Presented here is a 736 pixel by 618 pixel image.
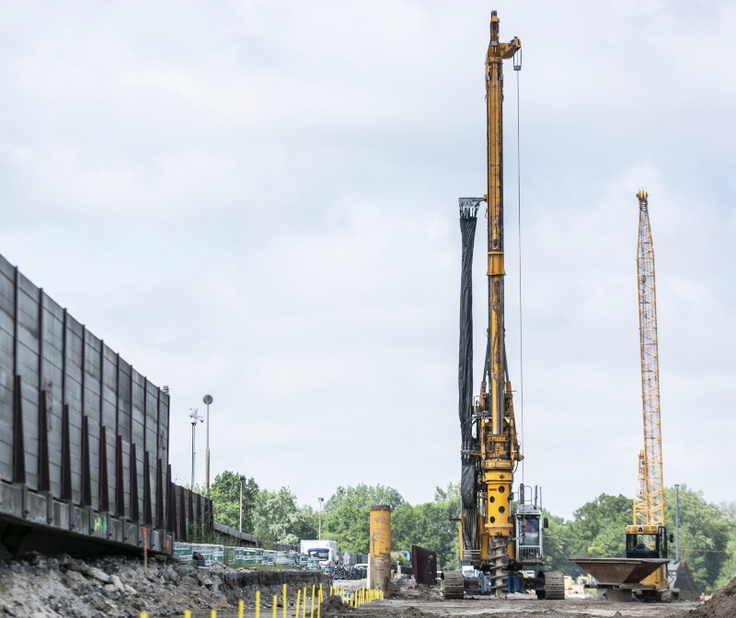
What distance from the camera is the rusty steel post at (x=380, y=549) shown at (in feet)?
136

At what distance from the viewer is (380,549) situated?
42062 mm

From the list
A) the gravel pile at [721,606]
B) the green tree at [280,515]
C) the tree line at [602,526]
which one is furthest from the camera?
the green tree at [280,515]

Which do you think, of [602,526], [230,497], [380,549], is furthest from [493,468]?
[602,526]

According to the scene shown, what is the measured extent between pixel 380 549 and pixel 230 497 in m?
84.6

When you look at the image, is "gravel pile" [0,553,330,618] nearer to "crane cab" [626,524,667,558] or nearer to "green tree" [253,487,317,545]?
"crane cab" [626,524,667,558]

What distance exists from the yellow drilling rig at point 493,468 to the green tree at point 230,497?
74.5m

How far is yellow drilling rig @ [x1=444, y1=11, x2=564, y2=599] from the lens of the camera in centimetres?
4047

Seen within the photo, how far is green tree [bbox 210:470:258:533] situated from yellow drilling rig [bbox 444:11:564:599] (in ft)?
244

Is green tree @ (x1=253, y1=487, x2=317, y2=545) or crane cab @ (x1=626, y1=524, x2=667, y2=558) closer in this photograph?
crane cab @ (x1=626, y1=524, x2=667, y2=558)

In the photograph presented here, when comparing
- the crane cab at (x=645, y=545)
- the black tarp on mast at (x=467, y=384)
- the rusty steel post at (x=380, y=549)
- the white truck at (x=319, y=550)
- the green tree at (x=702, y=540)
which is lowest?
the green tree at (x=702, y=540)

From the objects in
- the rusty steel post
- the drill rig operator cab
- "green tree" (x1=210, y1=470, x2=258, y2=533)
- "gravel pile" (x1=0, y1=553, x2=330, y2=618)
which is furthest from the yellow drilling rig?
"green tree" (x1=210, y1=470, x2=258, y2=533)

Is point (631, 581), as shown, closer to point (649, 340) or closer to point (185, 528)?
point (185, 528)

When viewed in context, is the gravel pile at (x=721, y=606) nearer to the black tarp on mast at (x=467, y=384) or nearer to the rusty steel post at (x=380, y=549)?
the black tarp on mast at (x=467, y=384)

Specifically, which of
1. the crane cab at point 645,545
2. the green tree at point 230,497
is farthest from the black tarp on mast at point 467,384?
the green tree at point 230,497
